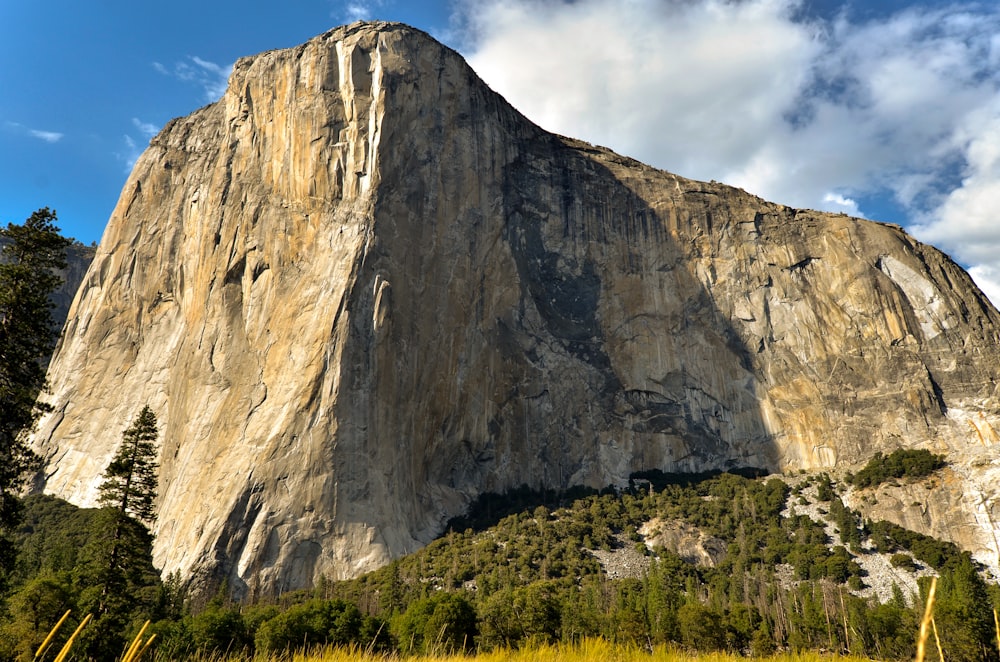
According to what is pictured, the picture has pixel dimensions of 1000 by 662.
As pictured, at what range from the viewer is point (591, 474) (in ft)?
277

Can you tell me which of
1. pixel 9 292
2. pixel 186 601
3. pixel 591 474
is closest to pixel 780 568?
pixel 591 474

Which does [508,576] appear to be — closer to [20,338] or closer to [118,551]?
[118,551]

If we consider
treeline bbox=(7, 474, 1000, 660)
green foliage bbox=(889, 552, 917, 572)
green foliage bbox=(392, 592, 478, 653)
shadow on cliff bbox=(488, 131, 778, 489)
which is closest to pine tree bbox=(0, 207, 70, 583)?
treeline bbox=(7, 474, 1000, 660)

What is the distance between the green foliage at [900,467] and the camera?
73562 mm

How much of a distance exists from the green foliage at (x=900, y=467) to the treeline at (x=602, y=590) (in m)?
4.51

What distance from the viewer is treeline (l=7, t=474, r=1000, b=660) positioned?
124 ft

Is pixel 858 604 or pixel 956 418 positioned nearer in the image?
pixel 858 604

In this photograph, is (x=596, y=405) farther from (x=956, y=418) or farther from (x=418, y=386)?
(x=956, y=418)

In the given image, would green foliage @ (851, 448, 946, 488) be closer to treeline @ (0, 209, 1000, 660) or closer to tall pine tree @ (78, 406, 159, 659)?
treeline @ (0, 209, 1000, 660)

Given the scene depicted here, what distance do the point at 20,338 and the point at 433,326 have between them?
188 feet

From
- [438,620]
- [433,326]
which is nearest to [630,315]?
[433,326]

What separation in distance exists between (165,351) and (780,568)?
7482 centimetres

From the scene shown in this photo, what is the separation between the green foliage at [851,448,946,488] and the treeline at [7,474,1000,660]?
178 inches

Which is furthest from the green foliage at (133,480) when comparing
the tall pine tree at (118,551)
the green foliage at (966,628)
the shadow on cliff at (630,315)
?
the shadow on cliff at (630,315)
